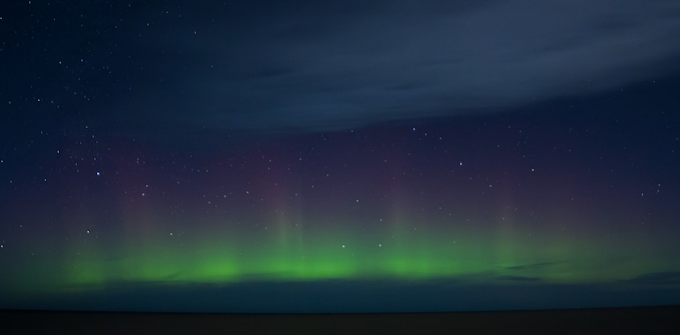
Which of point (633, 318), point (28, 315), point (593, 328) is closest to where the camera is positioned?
point (593, 328)

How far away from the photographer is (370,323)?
16.2 feet

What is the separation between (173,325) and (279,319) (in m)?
0.83

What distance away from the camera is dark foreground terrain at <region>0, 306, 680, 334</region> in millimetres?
4523

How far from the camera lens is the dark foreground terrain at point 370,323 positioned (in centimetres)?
452

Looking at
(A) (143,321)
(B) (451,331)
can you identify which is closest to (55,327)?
(A) (143,321)

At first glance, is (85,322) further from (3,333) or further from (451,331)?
(451,331)

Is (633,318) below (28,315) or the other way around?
below

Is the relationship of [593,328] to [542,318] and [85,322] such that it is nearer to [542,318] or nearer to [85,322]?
[542,318]

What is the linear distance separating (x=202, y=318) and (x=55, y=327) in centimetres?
110

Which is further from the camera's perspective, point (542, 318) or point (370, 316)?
point (370, 316)

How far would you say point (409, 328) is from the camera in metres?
4.68

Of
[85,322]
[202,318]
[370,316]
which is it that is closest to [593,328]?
[370,316]

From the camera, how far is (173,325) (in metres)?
4.93

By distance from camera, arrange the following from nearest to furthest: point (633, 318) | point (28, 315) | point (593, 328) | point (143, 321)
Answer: point (593, 328), point (633, 318), point (143, 321), point (28, 315)
